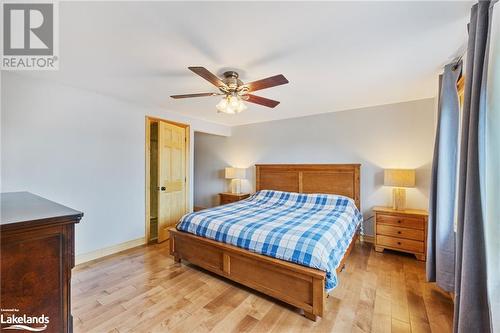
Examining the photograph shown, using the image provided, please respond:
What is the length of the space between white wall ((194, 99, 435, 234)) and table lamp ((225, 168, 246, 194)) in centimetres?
21

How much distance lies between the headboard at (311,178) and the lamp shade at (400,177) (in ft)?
1.71

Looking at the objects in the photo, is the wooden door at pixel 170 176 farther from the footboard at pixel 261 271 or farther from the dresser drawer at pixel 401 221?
→ the dresser drawer at pixel 401 221

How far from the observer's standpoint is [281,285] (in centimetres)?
200

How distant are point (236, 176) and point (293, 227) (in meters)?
2.70

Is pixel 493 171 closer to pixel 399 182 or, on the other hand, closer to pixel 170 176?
pixel 399 182

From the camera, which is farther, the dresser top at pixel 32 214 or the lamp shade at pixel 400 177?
the lamp shade at pixel 400 177

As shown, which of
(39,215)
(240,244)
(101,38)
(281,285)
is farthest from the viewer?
(240,244)

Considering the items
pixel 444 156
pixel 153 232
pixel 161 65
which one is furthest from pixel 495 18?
pixel 153 232

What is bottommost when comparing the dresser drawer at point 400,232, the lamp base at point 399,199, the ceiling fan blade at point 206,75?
the dresser drawer at point 400,232

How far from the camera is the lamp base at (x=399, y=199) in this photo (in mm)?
3256

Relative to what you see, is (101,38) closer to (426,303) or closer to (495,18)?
(495,18)

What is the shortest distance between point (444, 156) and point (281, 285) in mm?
1959
